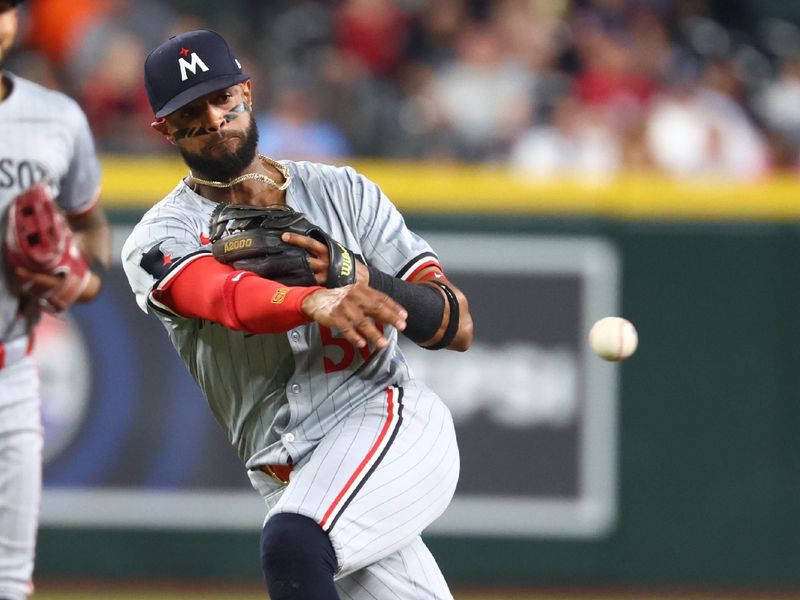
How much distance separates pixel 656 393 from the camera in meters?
7.96

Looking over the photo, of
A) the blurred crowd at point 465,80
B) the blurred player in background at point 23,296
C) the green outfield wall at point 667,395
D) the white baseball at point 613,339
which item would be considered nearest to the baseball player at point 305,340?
the white baseball at point 613,339

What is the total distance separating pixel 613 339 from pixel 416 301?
0.82 metres

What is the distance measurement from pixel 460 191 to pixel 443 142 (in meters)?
1.17

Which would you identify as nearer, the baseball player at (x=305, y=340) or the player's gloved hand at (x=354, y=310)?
the player's gloved hand at (x=354, y=310)

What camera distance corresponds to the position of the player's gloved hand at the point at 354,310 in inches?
133

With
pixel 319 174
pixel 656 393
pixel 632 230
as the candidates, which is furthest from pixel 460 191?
pixel 319 174

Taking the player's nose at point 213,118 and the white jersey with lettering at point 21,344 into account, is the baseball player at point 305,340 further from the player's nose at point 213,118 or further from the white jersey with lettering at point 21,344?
the white jersey with lettering at point 21,344

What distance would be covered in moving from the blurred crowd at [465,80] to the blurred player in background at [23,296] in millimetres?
3598

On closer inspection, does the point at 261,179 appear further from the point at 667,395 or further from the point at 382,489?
the point at 667,395

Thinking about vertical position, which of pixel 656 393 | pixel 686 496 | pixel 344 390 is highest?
pixel 344 390

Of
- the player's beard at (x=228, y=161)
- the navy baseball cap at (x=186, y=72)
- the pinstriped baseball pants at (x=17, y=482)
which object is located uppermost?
the navy baseball cap at (x=186, y=72)

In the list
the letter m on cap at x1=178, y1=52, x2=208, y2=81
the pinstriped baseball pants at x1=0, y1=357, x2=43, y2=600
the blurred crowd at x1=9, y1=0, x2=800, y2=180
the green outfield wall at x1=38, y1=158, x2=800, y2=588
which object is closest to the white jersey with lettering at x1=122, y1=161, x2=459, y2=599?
the letter m on cap at x1=178, y1=52, x2=208, y2=81

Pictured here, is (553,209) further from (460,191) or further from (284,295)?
(284,295)

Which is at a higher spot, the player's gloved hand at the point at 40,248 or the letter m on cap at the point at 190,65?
the letter m on cap at the point at 190,65
